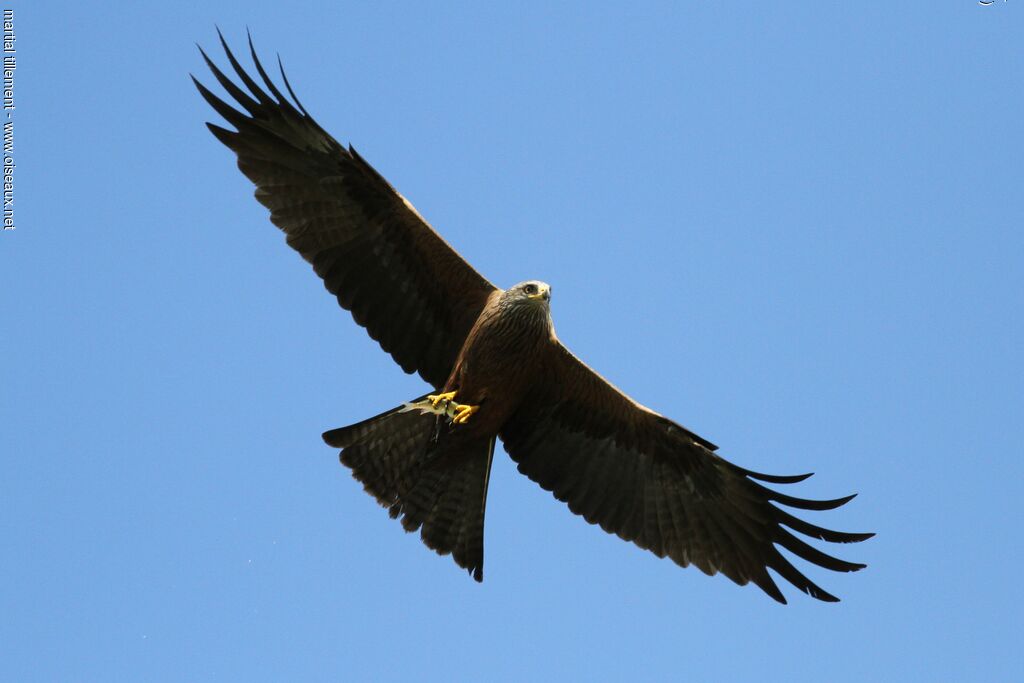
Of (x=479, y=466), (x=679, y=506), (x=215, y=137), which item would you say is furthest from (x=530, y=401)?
(x=215, y=137)

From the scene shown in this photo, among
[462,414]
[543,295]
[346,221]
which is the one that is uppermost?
[346,221]

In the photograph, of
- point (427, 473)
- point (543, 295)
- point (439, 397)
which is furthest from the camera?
point (427, 473)

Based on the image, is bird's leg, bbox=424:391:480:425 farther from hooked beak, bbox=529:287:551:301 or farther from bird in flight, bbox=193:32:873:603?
hooked beak, bbox=529:287:551:301

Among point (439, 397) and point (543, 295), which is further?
point (439, 397)

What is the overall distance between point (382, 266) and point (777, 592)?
4326 mm

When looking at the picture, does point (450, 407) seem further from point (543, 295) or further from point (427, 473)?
point (543, 295)

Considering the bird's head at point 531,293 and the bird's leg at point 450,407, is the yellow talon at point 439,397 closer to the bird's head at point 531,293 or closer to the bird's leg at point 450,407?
the bird's leg at point 450,407

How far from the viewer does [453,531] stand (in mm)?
10883

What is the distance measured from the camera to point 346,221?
35.1ft

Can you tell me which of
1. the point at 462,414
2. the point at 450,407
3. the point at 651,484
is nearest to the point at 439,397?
the point at 450,407

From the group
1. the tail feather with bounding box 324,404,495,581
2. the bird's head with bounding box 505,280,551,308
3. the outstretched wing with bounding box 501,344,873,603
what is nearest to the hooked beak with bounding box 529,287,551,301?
the bird's head with bounding box 505,280,551,308

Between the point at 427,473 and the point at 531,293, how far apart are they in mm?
1785

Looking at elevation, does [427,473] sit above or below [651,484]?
below

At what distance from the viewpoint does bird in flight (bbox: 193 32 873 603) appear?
10.5 m
